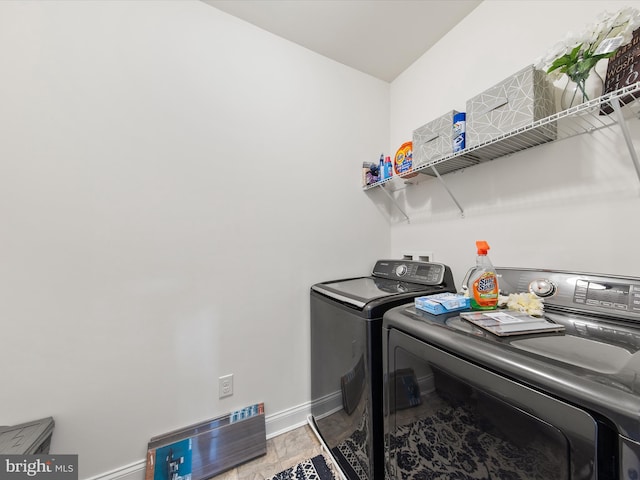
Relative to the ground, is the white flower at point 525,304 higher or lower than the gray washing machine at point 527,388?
higher

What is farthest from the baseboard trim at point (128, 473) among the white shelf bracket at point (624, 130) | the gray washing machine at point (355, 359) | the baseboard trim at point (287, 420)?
the white shelf bracket at point (624, 130)

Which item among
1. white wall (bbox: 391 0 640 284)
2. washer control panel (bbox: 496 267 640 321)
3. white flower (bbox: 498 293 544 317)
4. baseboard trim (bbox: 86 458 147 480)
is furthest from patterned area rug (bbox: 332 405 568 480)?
baseboard trim (bbox: 86 458 147 480)

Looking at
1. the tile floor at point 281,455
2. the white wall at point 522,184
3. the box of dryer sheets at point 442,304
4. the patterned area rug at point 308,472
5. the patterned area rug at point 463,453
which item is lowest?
the tile floor at point 281,455

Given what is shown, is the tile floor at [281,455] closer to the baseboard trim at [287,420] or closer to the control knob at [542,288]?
the baseboard trim at [287,420]

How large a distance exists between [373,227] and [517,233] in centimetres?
93

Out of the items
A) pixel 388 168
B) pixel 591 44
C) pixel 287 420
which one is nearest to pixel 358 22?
pixel 388 168

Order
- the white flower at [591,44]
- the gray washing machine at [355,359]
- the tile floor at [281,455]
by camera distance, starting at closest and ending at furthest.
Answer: the white flower at [591,44] < the gray washing machine at [355,359] < the tile floor at [281,455]

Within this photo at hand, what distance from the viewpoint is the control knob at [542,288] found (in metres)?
0.92

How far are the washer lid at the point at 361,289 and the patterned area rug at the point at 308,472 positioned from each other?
0.93m

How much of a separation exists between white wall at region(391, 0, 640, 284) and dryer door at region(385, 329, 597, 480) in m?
0.85

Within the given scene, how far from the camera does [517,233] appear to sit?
1.22 metres

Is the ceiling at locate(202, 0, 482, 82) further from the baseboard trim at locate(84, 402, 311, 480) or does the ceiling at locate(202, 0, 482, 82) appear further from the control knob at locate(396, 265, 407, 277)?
the baseboard trim at locate(84, 402, 311, 480)

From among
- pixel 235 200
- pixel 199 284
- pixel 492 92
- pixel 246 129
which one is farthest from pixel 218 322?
pixel 492 92

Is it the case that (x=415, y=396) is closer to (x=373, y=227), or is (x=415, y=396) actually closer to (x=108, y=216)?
(x=373, y=227)
